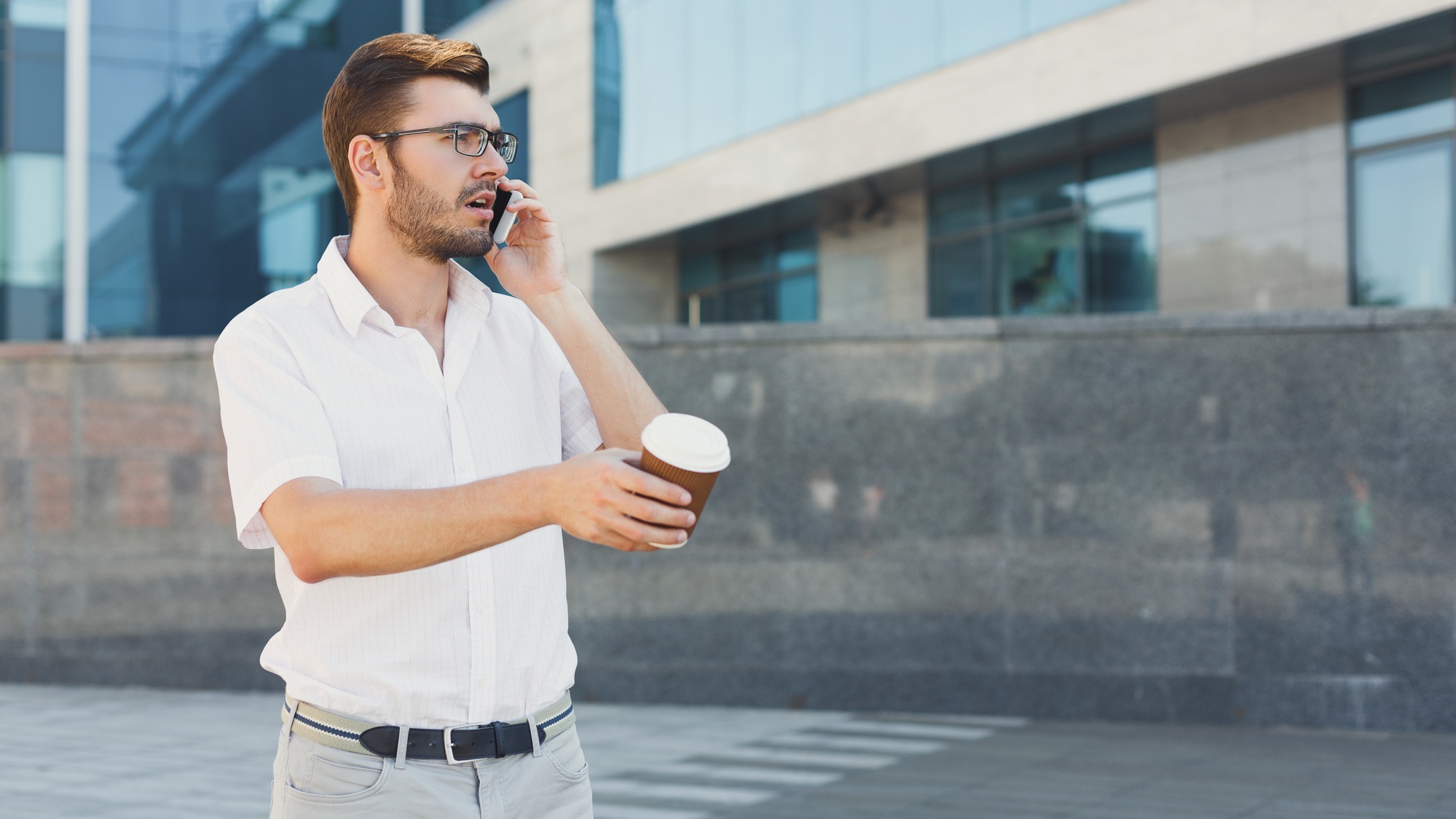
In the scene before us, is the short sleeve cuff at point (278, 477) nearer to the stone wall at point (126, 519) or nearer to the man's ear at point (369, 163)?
the man's ear at point (369, 163)

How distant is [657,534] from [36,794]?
5.73 meters

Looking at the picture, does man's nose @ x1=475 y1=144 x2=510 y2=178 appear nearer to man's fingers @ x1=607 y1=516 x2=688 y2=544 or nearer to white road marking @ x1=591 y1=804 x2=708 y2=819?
man's fingers @ x1=607 y1=516 x2=688 y2=544

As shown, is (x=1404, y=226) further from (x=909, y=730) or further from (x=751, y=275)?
(x=751, y=275)

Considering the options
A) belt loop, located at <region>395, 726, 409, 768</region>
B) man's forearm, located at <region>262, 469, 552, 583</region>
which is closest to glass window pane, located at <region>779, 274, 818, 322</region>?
belt loop, located at <region>395, 726, 409, 768</region>

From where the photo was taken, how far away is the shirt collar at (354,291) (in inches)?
81.3

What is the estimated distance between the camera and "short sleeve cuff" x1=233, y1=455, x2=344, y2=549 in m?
1.79

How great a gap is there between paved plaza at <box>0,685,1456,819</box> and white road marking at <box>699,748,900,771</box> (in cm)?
2

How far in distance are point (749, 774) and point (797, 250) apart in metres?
16.2

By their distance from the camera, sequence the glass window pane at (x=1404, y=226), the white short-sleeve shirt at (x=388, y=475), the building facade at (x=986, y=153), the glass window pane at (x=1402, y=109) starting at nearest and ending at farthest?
1. the white short-sleeve shirt at (x=388, y=475)
2. the glass window pane at (x=1402, y=109)
3. the glass window pane at (x=1404, y=226)
4. the building facade at (x=986, y=153)

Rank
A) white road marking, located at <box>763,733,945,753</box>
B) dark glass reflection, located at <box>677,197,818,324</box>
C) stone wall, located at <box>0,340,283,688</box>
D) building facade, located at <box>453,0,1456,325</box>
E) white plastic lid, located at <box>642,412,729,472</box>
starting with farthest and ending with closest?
1. dark glass reflection, located at <box>677,197,818,324</box>
2. building facade, located at <box>453,0,1456,325</box>
3. stone wall, located at <box>0,340,283,688</box>
4. white road marking, located at <box>763,733,945,753</box>
5. white plastic lid, located at <box>642,412,729,472</box>

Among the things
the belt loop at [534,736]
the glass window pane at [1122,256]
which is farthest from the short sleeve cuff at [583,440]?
the glass window pane at [1122,256]

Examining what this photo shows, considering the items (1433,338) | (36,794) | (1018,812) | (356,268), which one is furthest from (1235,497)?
(356,268)

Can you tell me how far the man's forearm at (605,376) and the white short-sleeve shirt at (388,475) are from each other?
13 centimetres

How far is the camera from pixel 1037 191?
717 inches
